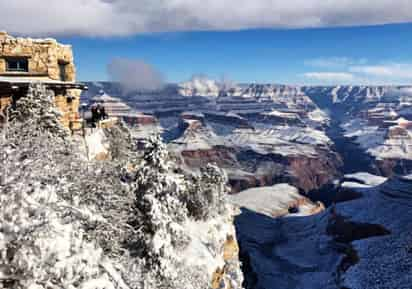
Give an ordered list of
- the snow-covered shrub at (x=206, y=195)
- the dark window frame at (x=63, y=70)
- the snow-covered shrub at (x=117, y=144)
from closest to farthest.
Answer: the dark window frame at (x=63, y=70)
the snow-covered shrub at (x=206, y=195)
the snow-covered shrub at (x=117, y=144)

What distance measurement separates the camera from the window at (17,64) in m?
29.6

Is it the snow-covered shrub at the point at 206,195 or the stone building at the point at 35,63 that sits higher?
the stone building at the point at 35,63

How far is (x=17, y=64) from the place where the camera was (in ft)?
97.8

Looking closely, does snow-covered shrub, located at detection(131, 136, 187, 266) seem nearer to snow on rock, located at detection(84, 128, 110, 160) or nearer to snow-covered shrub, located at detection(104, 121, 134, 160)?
snow on rock, located at detection(84, 128, 110, 160)

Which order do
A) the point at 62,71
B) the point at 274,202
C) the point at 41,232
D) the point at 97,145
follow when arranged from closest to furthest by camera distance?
the point at 41,232 → the point at 62,71 → the point at 97,145 → the point at 274,202

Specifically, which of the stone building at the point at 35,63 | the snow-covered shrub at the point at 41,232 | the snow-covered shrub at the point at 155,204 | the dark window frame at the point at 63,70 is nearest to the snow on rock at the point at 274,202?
the dark window frame at the point at 63,70

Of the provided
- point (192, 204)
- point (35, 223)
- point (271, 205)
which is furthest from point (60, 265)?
point (271, 205)

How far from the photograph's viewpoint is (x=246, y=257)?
90062 mm

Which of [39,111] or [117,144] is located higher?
[39,111]

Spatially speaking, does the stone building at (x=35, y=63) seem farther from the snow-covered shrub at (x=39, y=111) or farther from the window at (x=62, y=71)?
the snow-covered shrub at (x=39, y=111)

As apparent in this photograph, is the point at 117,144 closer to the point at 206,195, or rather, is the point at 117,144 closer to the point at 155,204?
the point at 206,195

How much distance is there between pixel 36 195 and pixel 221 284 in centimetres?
2021

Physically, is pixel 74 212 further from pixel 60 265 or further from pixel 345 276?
pixel 345 276

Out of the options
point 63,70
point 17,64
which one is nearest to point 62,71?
point 63,70
